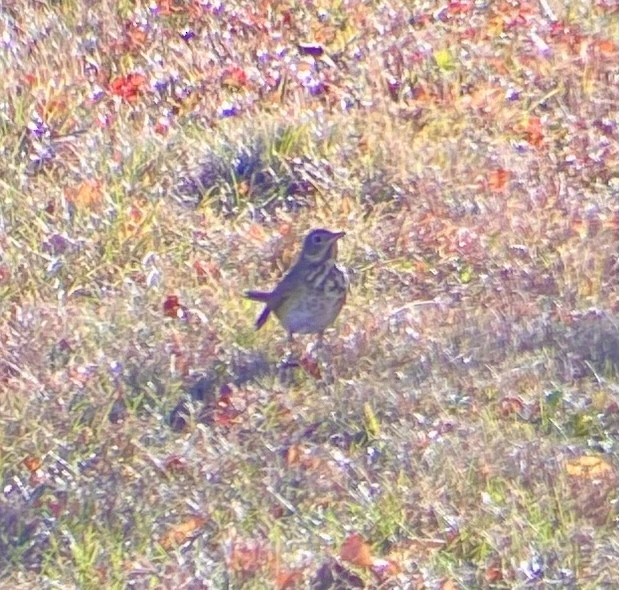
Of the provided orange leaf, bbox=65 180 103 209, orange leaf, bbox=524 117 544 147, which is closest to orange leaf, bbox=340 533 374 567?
orange leaf, bbox=65 180 103 209

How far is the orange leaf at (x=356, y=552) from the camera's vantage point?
6074 mm

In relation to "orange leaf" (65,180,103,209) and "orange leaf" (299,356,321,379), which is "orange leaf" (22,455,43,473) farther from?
"orange leaf" (65,180,103,209)

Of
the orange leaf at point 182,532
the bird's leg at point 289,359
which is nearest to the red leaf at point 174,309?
the bird's leg at point 289,359

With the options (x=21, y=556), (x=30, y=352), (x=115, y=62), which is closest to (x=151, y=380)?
(x=30, y=352)

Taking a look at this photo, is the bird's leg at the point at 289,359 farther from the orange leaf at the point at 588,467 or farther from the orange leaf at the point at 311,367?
the orange leaf at the point at 588,467

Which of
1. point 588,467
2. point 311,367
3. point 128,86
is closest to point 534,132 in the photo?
point 128,86

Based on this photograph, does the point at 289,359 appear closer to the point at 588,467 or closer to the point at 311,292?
the point at 311,292

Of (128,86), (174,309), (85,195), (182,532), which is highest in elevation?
(128,86)

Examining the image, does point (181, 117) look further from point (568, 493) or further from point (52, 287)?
point (568, 493)

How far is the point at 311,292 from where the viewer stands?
297 inches

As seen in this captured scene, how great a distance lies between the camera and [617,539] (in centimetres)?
612

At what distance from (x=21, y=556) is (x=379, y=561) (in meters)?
1.07

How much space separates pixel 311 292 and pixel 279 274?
61cm

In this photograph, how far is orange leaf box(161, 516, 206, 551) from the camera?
625 cm
